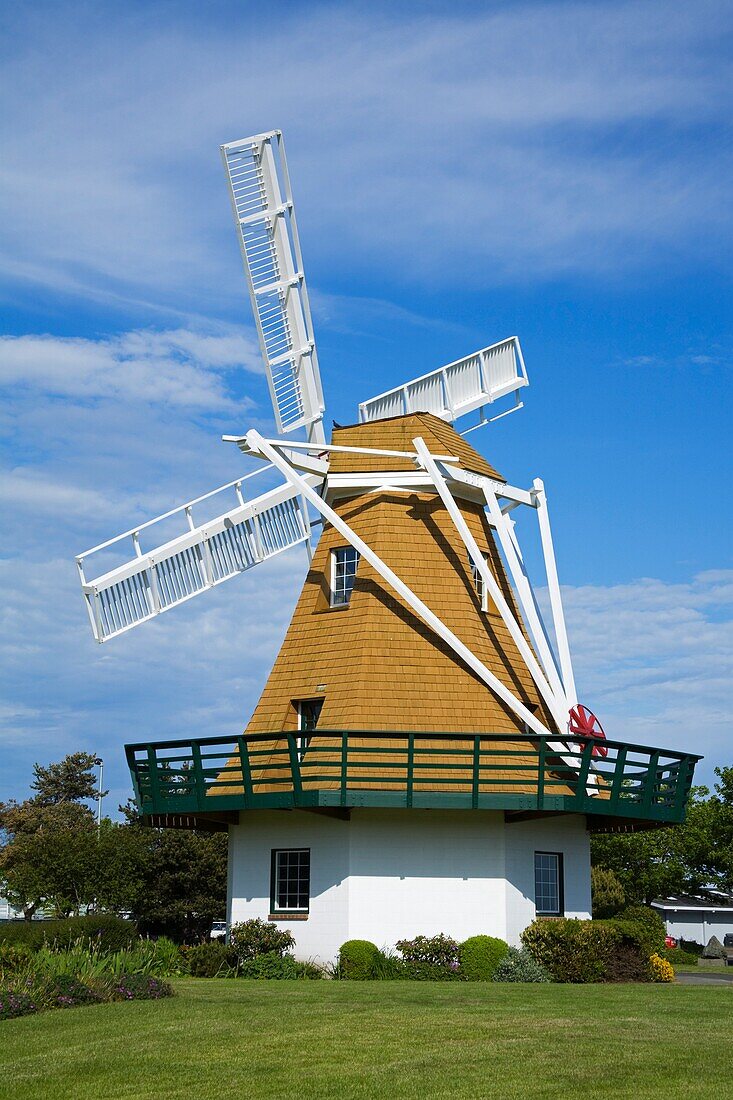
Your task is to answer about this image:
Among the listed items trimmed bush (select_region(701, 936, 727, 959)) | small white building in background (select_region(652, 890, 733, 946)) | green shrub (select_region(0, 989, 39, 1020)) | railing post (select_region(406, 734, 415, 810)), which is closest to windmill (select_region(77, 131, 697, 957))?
railing post (select_region(406, 734, 415, 810))

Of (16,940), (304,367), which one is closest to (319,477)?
(304,367)

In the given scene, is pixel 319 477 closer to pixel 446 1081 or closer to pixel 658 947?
pixel 658 947

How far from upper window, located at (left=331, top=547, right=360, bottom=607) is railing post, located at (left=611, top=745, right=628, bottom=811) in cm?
655

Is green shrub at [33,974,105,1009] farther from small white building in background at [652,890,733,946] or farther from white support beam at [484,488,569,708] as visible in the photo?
Answer: small white building in background at [652,890,733,946]

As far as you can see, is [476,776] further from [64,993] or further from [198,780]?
[64,993]

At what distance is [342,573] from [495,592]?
356 cm

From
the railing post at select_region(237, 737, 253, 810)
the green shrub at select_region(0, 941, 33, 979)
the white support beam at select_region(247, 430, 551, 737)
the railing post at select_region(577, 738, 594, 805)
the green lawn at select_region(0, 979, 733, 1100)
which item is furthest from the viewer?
the white support beam at select_region(247, 430, 551, 737)

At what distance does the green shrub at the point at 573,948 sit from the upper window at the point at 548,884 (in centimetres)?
201

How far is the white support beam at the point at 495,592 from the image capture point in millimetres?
24625

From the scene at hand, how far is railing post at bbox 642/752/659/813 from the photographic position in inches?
939

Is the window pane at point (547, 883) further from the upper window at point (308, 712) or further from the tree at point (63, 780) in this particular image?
the tree at point (63, 780)

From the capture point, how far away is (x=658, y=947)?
24.0m

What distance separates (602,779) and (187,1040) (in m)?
12.3

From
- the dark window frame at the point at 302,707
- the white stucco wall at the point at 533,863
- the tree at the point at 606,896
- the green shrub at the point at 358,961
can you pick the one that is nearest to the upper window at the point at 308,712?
the dark window frame at the point at 302,707
